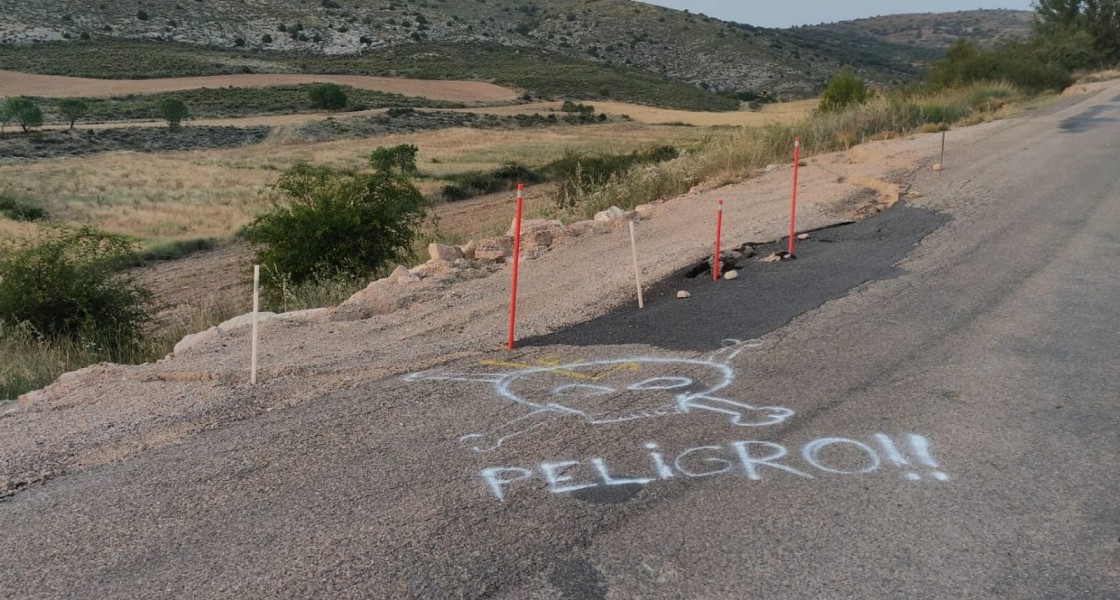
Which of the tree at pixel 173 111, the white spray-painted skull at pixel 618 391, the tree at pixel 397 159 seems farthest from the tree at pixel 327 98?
the white spray-painted skull at pixel 618 391

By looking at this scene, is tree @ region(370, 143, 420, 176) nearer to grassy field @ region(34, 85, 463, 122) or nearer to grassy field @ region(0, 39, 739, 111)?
grassy field @ region(34, 85, 463, 122)

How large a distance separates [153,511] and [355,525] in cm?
113

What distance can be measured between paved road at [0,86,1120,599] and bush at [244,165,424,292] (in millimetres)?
8587

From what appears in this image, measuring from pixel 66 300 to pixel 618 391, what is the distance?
1053cm

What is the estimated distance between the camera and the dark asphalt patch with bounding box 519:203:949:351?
809cm

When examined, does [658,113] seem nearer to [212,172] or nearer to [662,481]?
[212,172]

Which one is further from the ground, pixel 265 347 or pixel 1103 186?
pixel 1103 186

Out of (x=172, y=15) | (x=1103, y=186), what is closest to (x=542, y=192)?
(x=1103, y=186)

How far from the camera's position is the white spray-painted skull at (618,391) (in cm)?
602

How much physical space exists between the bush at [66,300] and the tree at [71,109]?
48.4m

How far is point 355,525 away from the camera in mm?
4660

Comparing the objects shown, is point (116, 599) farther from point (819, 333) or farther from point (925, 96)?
point (925, 96)

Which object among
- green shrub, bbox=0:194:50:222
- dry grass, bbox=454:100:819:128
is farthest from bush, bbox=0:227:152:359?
dry grass, bbox=454:100:819:128

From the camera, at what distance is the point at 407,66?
96.6 meters
